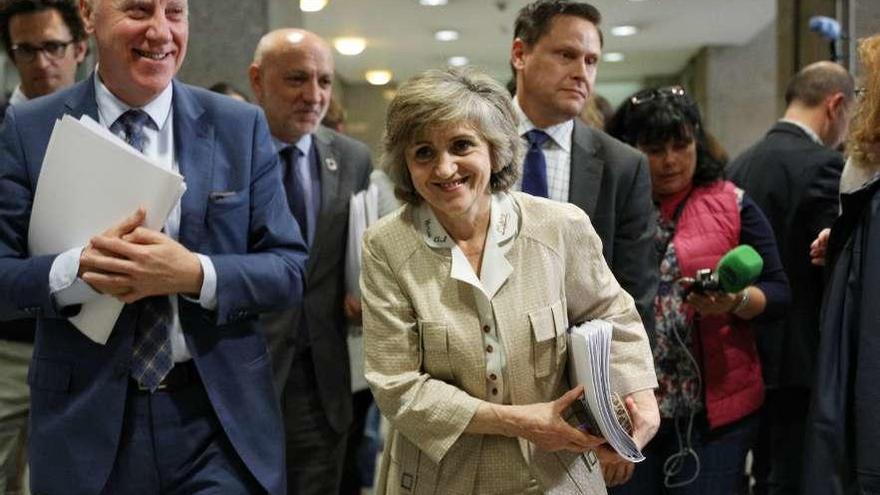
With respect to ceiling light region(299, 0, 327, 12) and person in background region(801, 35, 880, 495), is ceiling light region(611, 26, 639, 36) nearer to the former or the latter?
ceiling light region(299, 0, 327, 12)

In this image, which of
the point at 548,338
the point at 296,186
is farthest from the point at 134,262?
the point at 296,186

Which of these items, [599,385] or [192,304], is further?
[192,304]

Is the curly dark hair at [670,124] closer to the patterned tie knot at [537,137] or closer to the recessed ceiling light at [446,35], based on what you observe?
the patterned tie knot at [537,137]

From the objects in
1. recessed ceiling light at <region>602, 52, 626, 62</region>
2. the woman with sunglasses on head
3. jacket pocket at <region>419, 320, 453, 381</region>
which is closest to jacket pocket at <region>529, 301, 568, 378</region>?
jacket pocket at <region>419, 320, 453, 381</region>

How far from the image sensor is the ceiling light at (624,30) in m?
3.60

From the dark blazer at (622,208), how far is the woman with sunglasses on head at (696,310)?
0.96 ft

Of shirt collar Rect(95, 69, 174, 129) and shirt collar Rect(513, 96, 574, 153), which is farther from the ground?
shirt collar Rect(95, 69, 174, 129)

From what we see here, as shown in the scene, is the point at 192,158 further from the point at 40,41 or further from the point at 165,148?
the point at 40,41

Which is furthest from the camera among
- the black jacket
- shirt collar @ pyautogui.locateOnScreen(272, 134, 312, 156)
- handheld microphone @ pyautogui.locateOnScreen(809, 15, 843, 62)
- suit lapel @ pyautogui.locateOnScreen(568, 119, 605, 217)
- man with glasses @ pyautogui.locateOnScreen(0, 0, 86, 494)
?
handheld microphone @ pyautogui.locateOnScreen(809, 15, 843, 62)

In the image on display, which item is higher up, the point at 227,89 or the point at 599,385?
the point at 227,89

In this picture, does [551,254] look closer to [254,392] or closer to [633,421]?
[633,421]

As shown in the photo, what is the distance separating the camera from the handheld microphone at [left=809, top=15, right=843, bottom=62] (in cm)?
386

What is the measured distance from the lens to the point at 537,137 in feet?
9.09

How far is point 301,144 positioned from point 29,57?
811 mm
